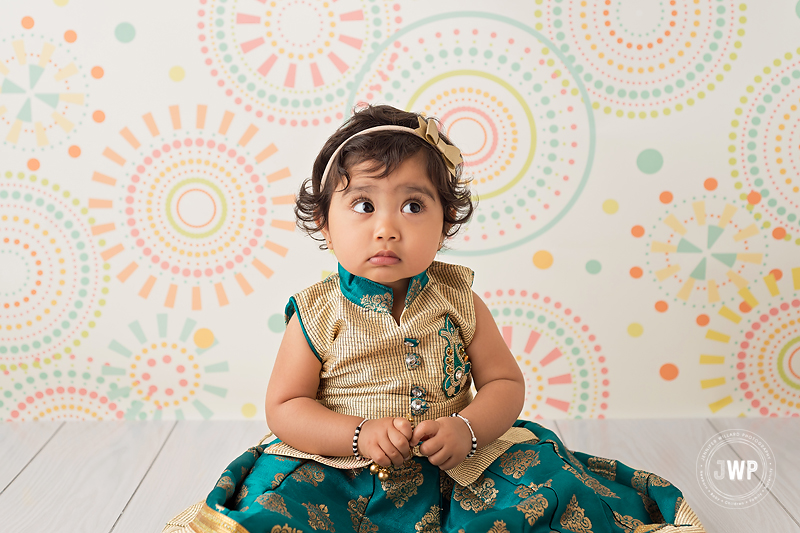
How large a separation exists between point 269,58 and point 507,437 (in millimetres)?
894

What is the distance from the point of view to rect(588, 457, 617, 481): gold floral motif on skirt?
106 centimetres

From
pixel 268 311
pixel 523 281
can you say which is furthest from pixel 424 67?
pixel 268 311

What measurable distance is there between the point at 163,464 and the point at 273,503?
58 cm

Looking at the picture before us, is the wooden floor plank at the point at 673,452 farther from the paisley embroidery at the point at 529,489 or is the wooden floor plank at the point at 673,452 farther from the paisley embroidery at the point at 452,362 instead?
the paisley embroidery at the point at 452,362

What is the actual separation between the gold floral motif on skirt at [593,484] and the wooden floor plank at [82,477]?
728mm

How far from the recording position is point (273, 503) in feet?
2.68

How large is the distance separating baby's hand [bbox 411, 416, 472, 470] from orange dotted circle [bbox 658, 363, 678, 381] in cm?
76

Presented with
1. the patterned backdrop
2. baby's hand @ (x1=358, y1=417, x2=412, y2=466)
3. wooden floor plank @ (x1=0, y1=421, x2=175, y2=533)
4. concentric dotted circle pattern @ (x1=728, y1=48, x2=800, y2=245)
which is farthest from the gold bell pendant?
concentric dotted circle pattern @ (x1=728, y1=48, x2=800, y2=245)

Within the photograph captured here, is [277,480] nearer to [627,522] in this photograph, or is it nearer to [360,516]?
[360,516]

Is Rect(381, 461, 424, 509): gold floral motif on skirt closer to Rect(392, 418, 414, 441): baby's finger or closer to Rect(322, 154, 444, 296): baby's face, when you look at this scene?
Rect(392, 418, 414, 441): baby's finger

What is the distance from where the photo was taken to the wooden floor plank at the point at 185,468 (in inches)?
43.8

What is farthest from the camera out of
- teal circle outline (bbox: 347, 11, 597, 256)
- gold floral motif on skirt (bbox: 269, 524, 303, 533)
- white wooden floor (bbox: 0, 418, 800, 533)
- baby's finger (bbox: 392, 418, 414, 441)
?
teal circle outline (bbox: 347, 11, 597, 256)

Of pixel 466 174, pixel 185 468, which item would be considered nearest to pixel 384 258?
pixel 466 174

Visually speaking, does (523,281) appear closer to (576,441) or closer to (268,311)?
(576,441)
